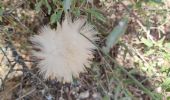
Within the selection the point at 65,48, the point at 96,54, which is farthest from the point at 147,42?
the point at 65,48

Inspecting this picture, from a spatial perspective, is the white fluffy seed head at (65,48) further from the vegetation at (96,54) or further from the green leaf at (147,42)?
the green leaf at (147,42)

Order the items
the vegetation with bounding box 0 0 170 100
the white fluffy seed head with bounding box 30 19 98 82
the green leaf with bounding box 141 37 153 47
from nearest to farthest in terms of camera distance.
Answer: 1. the white fluffy seed head with bounding box 30 19 98 82
2. the vegetation with bounding box 0 0 170 100
3. the green leaf with bounding box 141 37 153 47

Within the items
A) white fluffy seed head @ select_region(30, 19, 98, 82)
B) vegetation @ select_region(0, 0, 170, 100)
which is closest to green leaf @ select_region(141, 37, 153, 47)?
vegetation @ select_region(0, 0, 170, 100)

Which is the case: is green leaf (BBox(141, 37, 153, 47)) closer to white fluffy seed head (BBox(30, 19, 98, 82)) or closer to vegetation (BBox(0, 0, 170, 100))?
vegetation (BBox(0, 0, 170, 100))

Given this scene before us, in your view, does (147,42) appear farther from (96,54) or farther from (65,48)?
(65,48)

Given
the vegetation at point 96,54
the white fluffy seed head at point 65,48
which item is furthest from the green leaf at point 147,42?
the white fluffy seed head at point 65,48

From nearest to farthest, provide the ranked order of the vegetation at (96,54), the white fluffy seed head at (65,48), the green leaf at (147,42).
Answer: the white fluffy seed head at (65,48) < the vegetation at (96,54) < the green leaf at (147,42)
